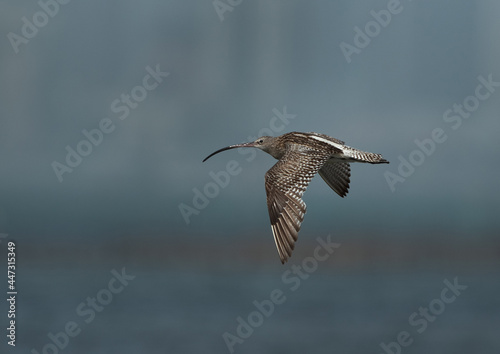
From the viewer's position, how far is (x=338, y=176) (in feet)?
75.6

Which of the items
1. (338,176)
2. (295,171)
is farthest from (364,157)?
(338,176)

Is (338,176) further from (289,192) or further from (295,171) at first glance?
(289,192)

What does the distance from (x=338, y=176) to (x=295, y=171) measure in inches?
122

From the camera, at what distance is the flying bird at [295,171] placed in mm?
19016

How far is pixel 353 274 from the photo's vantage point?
75.4 meters

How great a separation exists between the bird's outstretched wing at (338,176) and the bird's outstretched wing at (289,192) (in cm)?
195

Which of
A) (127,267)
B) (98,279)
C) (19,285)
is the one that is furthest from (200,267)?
(19,285)

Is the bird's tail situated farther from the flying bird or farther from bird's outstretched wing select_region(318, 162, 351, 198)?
bird's outstretched wing select_region(318, 162, 351, 198)

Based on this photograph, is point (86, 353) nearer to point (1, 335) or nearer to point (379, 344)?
point (1, 335)

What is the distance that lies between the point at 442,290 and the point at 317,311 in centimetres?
1069

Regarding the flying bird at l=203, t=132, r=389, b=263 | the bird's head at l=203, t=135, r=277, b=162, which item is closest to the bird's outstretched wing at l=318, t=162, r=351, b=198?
the flying bird at l=203, t=132, r=389, b=263

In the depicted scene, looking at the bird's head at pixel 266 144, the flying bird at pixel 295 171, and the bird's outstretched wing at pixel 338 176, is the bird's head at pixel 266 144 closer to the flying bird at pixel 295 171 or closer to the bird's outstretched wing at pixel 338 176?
the flying bird at pixel 295 171

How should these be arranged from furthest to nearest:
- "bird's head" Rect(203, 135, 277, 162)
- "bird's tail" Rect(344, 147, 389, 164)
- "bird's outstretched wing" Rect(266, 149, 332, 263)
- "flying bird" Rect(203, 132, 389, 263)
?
"bird's head" Rect(203, 135, 277, 162) < "bird's tail" Rect(344, 147, 389, 164) < "flying bird" Rect(203, 132, 389, 263) < "bird's outstretched wing" Rect(266, 149, 332, 263)

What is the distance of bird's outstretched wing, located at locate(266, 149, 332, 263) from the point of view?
1888cm
